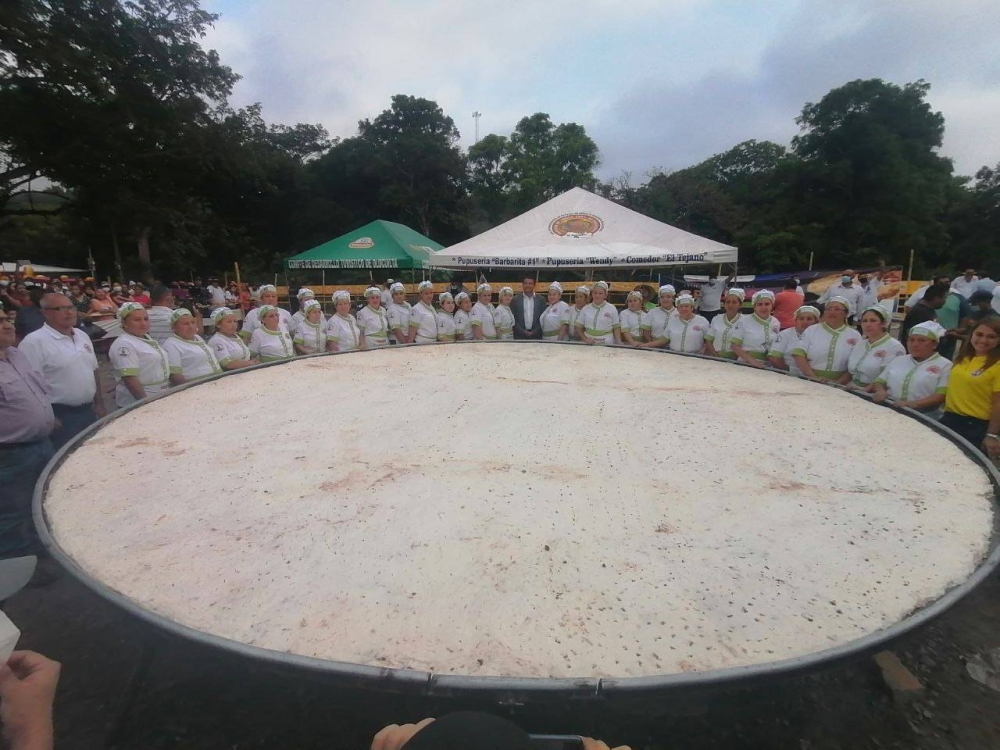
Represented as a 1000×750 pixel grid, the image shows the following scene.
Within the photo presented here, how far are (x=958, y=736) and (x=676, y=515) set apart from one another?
146cm

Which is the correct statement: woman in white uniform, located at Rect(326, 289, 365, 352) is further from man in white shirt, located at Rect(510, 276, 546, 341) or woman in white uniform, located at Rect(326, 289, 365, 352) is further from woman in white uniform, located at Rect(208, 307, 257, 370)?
man in white shirt, located at Rect(510, 276, 546, 341)

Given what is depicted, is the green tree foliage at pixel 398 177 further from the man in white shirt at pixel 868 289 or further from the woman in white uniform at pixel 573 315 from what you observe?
the woman in white uniform at pixel 573 315

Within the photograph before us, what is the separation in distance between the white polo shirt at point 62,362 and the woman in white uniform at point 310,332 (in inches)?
62.6

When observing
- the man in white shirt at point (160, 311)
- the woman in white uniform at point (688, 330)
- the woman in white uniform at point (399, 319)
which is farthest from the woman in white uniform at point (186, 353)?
the woman in white uniform at point (688, 330)

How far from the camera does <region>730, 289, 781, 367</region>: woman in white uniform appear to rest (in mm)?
4328

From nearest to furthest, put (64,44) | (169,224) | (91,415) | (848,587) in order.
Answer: (848,587) → (91,415) → (64,44) → (169,224)

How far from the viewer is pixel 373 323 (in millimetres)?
5344

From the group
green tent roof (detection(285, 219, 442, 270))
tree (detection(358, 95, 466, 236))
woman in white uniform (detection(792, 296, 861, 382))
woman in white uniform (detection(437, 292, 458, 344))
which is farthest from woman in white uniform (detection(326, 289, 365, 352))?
tree (detection(358, 95, 466, 236))

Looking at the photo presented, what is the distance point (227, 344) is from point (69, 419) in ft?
3.51

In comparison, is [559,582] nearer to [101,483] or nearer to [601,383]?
[101,483]

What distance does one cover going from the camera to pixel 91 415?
342 centimetres

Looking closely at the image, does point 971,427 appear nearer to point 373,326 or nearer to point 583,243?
point 373,326

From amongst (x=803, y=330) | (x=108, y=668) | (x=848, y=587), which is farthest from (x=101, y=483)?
(x=803, y=330)

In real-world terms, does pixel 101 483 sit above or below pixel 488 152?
below
